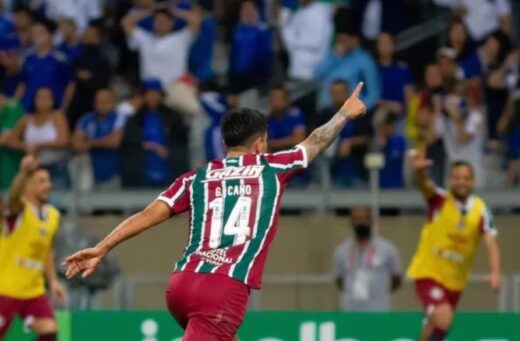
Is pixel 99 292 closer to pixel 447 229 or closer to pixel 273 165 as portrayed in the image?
pixel 447 229

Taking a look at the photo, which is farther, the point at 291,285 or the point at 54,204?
the point at 54,204

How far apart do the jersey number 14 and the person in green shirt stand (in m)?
9.49

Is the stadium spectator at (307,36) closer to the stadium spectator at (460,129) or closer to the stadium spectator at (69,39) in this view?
the stadium spectator at (460,129)

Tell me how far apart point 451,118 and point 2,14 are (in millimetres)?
5692

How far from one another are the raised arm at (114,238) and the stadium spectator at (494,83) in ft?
32.0

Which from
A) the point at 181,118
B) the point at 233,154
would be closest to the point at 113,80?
the point at 181,118

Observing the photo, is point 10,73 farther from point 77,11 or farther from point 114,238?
point 114,238

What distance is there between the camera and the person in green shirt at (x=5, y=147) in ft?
64.6

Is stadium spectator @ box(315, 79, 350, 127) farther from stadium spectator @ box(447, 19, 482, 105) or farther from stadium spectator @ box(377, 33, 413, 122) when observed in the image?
stadium spectator @ box(447, 19, 482, 105)

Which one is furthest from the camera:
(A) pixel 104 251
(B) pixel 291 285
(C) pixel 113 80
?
(C) pixel 113 80

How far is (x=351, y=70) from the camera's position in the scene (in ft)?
65.2

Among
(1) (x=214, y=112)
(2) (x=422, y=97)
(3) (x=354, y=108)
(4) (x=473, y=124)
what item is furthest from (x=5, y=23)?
(3) (x=354, y=108)

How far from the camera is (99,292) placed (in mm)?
18391

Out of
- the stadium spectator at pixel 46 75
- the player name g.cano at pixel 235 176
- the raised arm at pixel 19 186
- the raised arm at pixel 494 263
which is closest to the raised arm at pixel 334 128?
the player name g.cano at pixel 235 176
